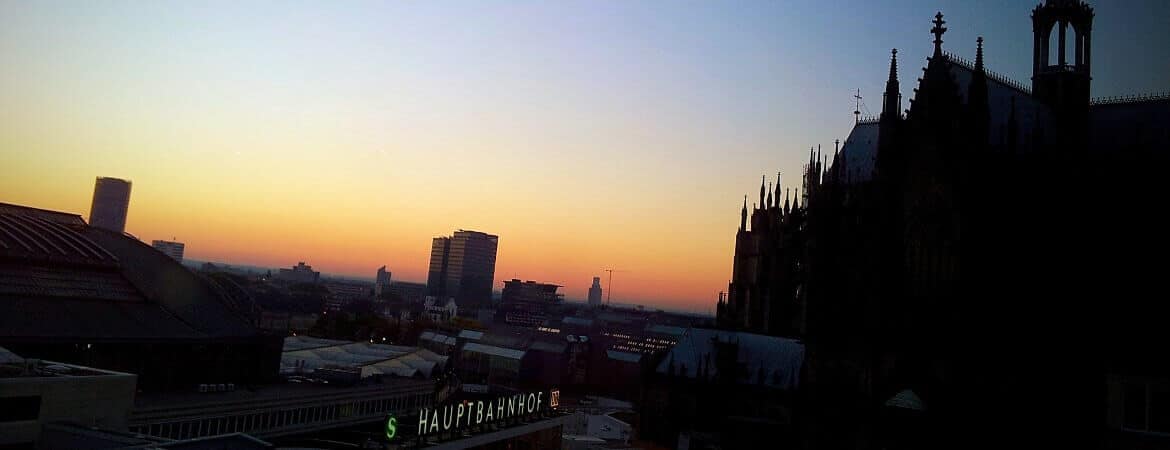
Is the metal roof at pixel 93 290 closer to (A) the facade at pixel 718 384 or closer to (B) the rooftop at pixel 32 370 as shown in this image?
(B) the rooftop at pixel 32 370

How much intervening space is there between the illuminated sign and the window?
775 inches

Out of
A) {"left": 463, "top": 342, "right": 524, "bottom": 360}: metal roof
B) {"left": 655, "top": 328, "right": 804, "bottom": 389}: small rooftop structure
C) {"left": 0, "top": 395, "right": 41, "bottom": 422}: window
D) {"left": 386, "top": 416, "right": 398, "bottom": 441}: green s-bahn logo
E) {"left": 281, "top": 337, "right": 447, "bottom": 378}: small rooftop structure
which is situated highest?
{"left": 655, "top": 328, "right": 804, "bottom": 389}: small rooftop structure

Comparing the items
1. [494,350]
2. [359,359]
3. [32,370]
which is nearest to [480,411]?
[32,370]

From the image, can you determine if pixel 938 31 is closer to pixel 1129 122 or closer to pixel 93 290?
pixel 1129 122

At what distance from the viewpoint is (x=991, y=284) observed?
52.3 meters

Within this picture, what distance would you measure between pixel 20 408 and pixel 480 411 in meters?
27.7

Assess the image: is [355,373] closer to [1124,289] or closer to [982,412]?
[982,412]

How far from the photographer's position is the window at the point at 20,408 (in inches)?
1458

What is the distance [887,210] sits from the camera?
59219 millimetres

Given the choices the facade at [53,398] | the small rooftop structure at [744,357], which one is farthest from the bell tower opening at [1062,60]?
the facade at [53,398]

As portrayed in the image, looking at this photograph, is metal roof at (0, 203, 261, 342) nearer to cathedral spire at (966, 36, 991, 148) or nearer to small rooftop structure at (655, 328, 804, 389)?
small rooftop structure at (655, 328, 804, 389)

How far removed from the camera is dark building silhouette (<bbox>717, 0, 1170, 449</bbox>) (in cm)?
4909

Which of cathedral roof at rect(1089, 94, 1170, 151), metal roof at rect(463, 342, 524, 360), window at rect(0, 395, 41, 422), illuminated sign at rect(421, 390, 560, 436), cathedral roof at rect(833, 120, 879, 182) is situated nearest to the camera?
window at rect(0, 395, 41, 422)

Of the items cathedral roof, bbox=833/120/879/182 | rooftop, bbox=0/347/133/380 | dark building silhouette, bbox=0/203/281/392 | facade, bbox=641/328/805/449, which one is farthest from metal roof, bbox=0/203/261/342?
cathedral roof, bbox=833/120/879/182
